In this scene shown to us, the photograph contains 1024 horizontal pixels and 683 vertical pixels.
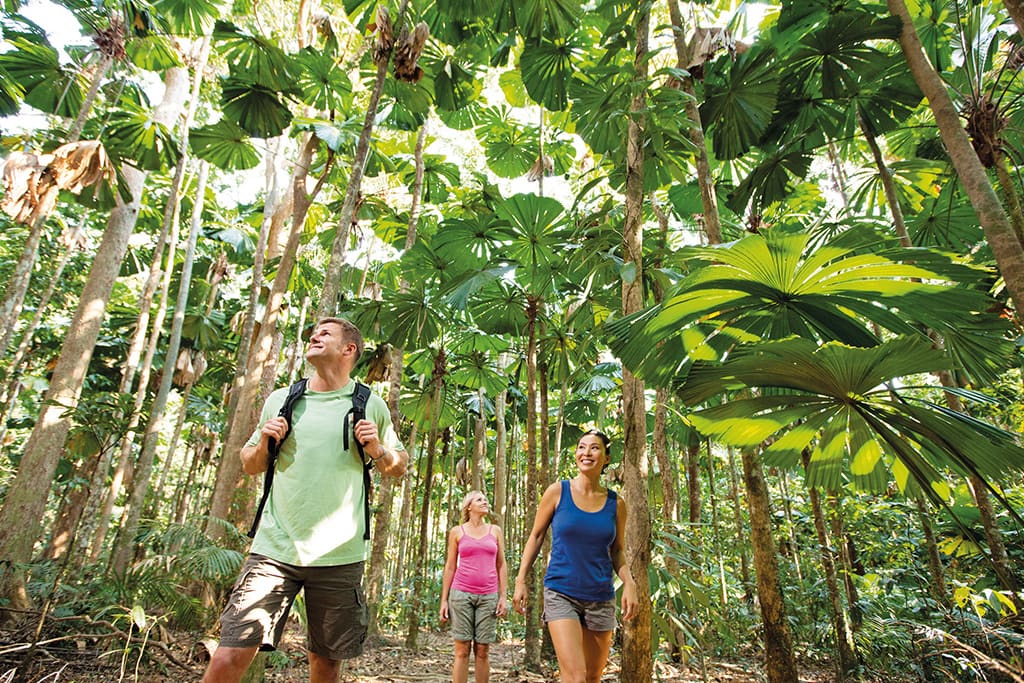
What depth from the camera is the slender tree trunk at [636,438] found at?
309cm

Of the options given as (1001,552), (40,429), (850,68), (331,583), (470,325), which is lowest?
(331,583)

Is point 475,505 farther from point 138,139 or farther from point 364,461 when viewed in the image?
point 138,139

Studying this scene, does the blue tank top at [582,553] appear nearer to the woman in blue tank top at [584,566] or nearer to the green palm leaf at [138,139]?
the woman in blue tank top at [584,566]

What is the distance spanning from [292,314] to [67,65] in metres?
8.36

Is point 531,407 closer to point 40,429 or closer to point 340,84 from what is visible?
point 340,84

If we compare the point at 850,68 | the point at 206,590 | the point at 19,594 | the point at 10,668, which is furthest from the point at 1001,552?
the point at 19,594

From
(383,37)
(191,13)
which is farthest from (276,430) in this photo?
(191,13)

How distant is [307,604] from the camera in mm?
2141

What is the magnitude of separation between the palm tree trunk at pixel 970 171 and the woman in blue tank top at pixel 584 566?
7.01 ft

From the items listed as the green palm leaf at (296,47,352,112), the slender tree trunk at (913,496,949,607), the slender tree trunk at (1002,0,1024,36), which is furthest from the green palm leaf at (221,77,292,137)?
the slender tree trunk at (913,496,949,607)

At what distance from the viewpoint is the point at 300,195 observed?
6484 mm

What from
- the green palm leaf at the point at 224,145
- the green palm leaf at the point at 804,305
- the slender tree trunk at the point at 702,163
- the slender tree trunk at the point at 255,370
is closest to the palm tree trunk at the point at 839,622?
the slender tree trunk at the point at 702,163

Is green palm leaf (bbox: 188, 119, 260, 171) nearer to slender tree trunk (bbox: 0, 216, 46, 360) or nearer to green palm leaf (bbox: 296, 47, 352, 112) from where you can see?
green palm leaf (bbox: 296, 47, 352, 112)

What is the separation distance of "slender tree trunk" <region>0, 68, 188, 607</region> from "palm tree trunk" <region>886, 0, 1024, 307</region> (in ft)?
26.4
